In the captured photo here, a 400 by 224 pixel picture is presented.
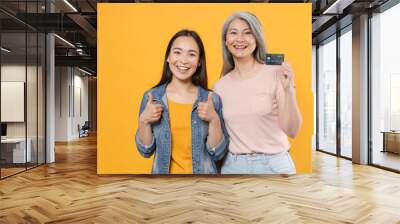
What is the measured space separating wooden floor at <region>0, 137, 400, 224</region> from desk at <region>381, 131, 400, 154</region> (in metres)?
0.86

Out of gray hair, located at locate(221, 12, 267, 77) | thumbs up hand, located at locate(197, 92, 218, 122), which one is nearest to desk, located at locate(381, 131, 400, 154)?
gray hair, located at locate(221, 12, 267, 77)

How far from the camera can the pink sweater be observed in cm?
654

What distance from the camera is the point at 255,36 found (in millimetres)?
6711

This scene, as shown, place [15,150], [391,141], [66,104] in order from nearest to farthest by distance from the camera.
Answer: [15,150], [391,141], [66,104]

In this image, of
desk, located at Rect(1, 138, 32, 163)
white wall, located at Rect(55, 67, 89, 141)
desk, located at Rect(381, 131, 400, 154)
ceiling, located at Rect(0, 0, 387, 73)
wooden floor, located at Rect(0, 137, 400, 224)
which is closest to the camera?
wooden floor, located at Rect(0, 137, 400, 224)

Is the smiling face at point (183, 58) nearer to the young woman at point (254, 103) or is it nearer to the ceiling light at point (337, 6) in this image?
the young woman at point (254, 103)

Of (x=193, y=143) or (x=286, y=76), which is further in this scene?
(x=286, y=76)

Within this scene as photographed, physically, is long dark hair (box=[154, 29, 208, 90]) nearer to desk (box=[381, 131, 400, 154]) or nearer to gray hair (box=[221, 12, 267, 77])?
gray hair (box=[221, 12, 267, 77])

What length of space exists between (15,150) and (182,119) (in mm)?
3441

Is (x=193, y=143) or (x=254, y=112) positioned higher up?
(x=254, y=112)

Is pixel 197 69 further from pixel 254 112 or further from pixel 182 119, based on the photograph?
pixel 254 112

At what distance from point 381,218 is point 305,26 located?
373 centimetres

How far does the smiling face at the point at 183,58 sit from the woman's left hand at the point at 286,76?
147 cm

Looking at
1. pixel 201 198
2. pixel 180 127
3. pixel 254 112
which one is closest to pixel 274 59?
pixel 254 112
